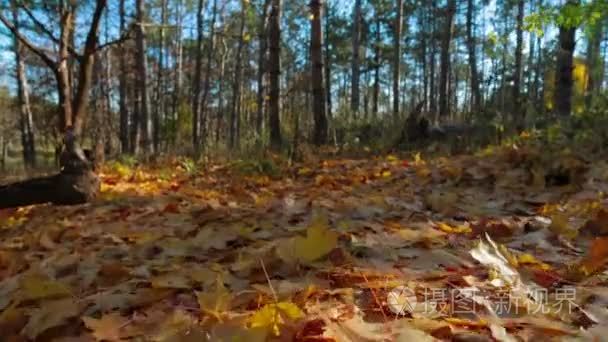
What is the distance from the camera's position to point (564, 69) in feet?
16.7

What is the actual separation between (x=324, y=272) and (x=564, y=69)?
5.08m

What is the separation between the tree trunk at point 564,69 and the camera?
16.2 ft

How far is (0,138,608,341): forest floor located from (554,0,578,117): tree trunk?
3115 millimetres

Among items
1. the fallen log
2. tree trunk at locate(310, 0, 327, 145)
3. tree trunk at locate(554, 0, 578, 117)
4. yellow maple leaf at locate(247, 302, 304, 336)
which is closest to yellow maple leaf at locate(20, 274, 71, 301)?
yellow maple leaf at locate(247, 302, 304, 336)

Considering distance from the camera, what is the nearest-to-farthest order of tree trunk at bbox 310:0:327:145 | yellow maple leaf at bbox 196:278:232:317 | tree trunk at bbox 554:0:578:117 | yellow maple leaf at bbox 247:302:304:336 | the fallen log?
yellow maple leaf at bbox 247:302:304:336, yellow maple leaf at bbox 196:278:232:317, the fallen log, tree trunk at bbox 554:0:578:117, tree trunk at bbox 310:0:327:145

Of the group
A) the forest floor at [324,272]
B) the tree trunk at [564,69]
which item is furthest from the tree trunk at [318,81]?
the forest floor at [324,272]

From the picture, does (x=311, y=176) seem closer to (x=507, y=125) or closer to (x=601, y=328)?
(x=507, y=125)

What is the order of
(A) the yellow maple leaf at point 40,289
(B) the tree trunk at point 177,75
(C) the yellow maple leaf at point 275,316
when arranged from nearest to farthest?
1. (C) the yellow maple leaf at point 275,316
2. (A) the yellow maple leaf at point 40,289
3. (B) the tree trunk at point 177,75

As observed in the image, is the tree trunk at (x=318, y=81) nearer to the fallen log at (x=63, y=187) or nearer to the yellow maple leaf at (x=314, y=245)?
the fallen log at (x=63, y=187)

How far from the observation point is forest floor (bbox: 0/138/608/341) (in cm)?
81

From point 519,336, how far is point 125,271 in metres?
0.96

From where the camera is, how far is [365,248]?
1312mm

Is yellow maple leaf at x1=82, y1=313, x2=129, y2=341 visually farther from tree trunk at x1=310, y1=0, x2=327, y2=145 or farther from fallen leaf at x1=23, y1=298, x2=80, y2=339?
tree trunk at x1=310, y1=0, x2=327, y2=145

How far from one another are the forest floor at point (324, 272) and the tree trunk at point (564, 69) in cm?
311
